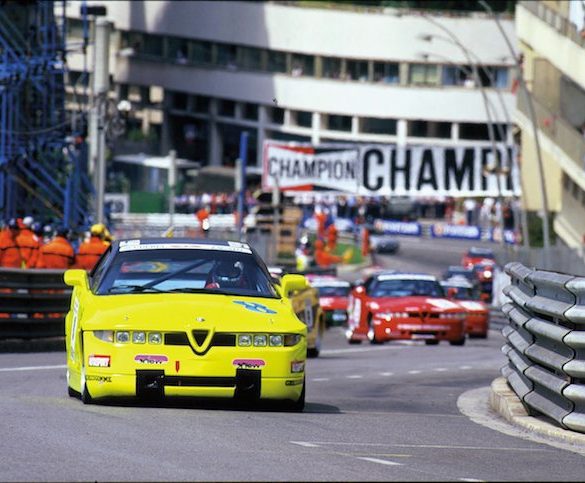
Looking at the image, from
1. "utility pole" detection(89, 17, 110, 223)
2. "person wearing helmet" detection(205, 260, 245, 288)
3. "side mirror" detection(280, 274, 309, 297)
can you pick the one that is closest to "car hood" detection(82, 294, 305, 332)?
"person wearing helmet" detection(205, 260, 245, 288)

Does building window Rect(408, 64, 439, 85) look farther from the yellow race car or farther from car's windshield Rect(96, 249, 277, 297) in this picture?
the yellow race car

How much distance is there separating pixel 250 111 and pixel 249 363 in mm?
100450

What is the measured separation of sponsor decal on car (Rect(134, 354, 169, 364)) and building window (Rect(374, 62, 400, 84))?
315 feet

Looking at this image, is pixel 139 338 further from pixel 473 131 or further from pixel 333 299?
pixel 473 131

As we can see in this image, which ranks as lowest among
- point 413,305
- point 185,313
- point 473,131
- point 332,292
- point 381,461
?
point 473,131

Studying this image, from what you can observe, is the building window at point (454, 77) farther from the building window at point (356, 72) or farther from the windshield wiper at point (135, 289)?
the windshield wiper at point (135, 289)

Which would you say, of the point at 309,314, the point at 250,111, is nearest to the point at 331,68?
the point at 250,111

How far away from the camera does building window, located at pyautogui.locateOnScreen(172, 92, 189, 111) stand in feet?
388

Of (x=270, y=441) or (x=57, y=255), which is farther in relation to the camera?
(x=57, y=255)

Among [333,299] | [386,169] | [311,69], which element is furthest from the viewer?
[311,69]

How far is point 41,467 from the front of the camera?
932 centimetres

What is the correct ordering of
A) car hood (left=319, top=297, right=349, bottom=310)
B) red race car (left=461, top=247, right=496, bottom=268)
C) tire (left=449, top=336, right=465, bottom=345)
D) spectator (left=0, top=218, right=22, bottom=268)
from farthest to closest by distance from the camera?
1. red race car (left=461, top=247, right=496, bottom=268)
2. car hood (left=319, top=297, right=349, bottom=310)
3. tire (left=449, top=336, right=465, bottom=345)
4. spectator (left=0, top=218, right=22, bottom=268)

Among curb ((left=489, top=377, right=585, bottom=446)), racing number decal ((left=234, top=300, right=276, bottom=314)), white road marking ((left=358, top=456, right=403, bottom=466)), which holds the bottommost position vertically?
curb ((left=489, top=377, right=585, bottom=446))

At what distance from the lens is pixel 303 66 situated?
360 ft
